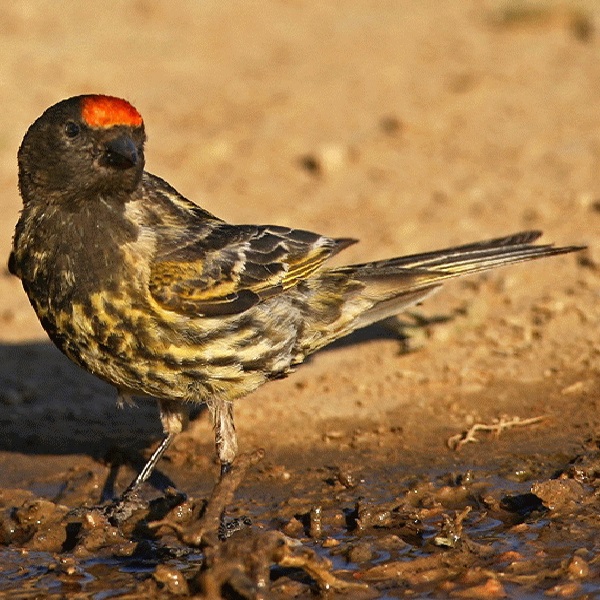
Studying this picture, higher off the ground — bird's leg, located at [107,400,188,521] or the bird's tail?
the bird's tail

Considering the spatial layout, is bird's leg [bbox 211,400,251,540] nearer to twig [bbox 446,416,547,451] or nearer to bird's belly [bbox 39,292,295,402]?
bird's belly [bbox 39,292,295,402]

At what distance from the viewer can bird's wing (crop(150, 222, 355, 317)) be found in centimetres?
653

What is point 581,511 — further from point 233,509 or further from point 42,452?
point 42,452

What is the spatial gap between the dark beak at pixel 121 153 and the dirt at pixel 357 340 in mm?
1655

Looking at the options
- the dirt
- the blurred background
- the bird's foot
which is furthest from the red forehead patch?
the blurred background

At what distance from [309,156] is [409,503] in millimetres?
5660

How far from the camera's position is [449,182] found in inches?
435

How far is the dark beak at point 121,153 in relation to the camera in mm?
6332

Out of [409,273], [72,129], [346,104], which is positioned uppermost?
[346,104]

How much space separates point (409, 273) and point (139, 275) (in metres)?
1.86

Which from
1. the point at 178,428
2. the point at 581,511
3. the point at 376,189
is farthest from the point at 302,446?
the point at 376,189

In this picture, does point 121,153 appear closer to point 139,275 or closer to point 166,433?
point 139,275

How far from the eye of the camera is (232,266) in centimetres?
688

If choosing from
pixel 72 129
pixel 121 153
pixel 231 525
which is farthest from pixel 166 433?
pixel 72 129
